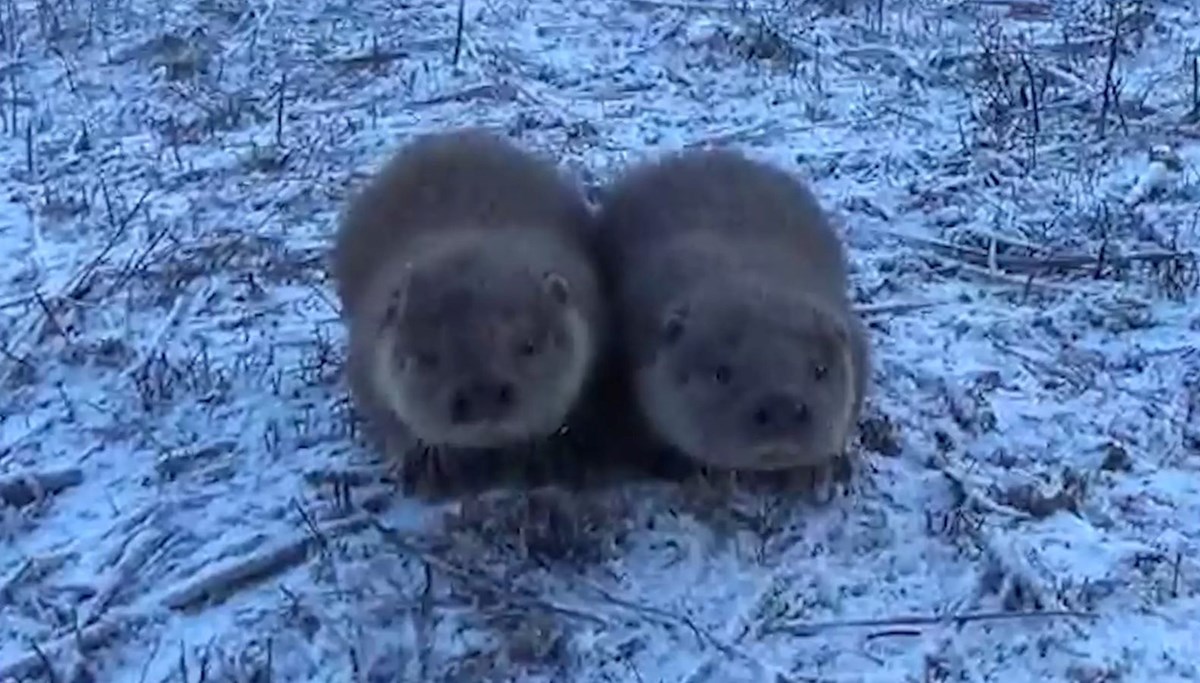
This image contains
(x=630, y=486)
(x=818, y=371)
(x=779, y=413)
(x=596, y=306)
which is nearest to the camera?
(x=779, y=413)

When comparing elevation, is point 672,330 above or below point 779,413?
above

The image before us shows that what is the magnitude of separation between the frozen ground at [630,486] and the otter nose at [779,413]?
309 mm

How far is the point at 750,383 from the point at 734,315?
0.82ft

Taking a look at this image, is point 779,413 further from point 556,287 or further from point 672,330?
point 556,287

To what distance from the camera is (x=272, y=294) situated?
7.67m

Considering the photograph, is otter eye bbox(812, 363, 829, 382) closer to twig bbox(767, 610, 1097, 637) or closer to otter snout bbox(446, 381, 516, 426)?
twig bbox(767, 610, 1097, 637)

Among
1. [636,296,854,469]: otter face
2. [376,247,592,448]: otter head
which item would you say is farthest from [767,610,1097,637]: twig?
[376,247,592,448]: otter head

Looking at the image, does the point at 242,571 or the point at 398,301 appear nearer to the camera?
the point at 242,571

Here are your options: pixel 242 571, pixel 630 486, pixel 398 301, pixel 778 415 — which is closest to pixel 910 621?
pixel 778 415

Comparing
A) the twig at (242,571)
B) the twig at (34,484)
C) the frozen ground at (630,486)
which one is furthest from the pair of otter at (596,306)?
the twig at (34,484)

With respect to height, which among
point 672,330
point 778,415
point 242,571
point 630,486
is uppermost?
point 672,330

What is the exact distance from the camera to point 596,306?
6.52m

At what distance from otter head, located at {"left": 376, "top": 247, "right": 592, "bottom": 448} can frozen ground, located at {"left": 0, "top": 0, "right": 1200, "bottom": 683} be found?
1.04 ft

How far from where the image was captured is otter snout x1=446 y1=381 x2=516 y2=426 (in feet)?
19.3
